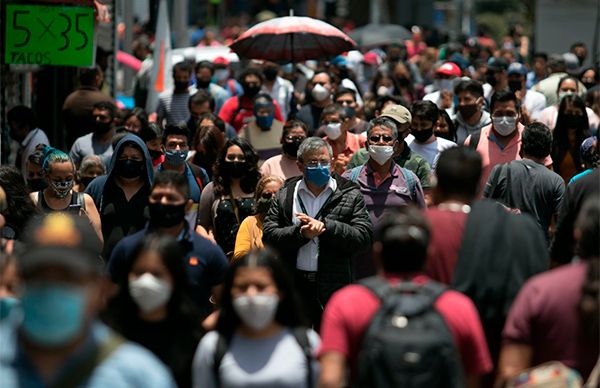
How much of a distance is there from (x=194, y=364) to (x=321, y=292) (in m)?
3.24

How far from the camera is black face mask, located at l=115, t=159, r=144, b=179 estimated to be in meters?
9.77

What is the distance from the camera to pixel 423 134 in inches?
476

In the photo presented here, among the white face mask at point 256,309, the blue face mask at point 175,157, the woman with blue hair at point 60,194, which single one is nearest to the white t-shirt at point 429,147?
the blue face mask at point 175,157

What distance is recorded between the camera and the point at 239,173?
1059 cm

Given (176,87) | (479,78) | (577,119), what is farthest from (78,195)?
(479,78)

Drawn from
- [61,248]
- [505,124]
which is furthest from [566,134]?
[61,248]

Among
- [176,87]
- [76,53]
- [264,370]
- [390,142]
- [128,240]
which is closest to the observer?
[264,370]

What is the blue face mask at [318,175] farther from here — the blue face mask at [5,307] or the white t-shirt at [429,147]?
the blue face mask at [5,307]

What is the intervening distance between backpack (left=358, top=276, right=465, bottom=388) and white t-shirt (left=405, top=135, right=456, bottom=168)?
6066 millimetres

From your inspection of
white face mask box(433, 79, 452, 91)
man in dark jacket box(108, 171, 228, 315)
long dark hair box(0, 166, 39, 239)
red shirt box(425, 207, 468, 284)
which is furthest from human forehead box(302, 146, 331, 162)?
white face mask box(433, 79, 452, 91)

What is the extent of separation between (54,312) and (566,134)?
836 centimetres

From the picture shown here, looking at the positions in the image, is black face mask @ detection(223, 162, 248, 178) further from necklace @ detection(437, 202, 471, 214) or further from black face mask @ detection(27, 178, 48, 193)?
necklace @ detection(437, 202, 471, 214)

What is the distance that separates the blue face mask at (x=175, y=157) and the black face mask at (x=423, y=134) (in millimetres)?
2108

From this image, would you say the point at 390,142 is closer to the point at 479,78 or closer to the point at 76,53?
the point at 76,53
